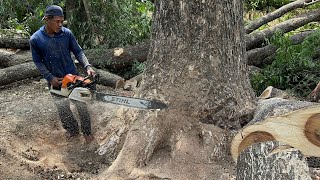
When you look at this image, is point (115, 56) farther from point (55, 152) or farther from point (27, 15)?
point (55, 152)

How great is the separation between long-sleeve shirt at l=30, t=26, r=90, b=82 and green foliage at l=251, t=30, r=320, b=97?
2.81 meters

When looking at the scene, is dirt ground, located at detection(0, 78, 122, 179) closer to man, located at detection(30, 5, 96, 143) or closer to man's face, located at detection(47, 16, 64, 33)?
man, located at detection(30, 5, 96, 143)

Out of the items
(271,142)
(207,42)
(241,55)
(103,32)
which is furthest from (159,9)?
(103,32)

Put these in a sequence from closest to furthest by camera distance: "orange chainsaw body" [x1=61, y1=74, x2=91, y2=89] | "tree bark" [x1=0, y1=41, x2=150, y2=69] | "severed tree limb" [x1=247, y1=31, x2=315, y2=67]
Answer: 1. "orange chainsaw body" [x1=61, y1=74, x2=91, y2=89]
2. "tree bark" [x1=0, y1=41, x2=150, y2=69]
3. "severed tree limb" [x1=247, y1=31, x2=315, y2=67]

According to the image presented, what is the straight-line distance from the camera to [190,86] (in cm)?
399

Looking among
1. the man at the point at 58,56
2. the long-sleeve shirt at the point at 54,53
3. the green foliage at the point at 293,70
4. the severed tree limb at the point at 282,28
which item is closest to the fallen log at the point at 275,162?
the man at the point at 58,56

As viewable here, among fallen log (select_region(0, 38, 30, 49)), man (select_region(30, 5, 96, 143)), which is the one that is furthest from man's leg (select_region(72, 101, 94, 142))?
fallen log (select_region(0, 38, 30, 49))

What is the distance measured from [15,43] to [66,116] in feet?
11.5

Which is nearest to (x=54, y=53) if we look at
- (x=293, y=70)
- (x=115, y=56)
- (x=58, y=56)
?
(x=58, y=56)

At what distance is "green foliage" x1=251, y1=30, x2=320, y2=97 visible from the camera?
19.3ft

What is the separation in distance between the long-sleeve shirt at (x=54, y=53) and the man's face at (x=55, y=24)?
103 millimetres

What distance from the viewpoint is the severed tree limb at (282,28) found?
776 cm

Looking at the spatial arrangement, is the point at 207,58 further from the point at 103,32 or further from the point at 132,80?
the point at 103,32

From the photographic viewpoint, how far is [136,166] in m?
3.83
